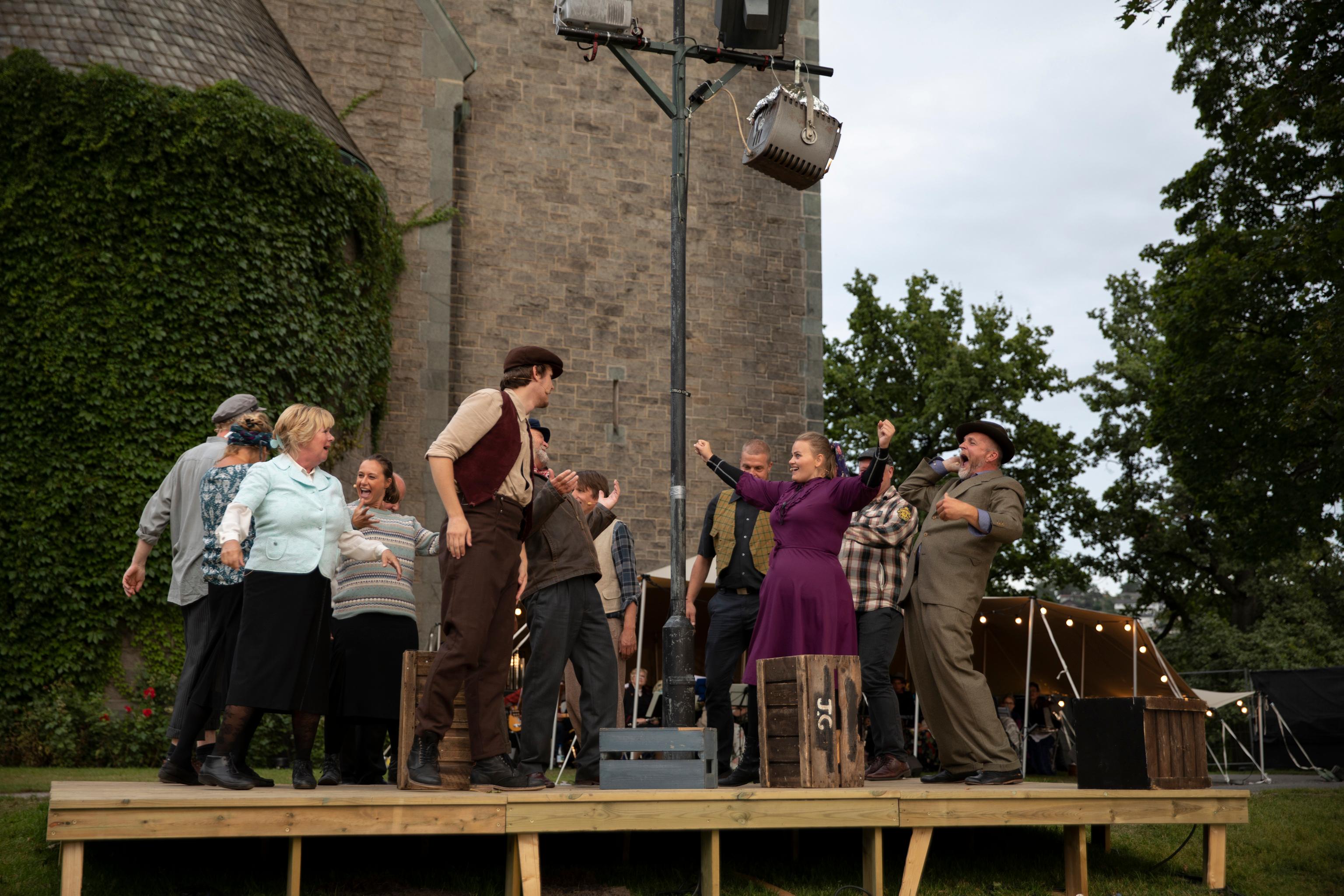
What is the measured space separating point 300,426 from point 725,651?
259 centimetres

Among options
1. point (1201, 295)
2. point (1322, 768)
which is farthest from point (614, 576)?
point (1322, 768)

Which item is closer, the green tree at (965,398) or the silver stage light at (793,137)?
the silver stage light at (793,137)

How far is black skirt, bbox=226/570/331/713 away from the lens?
5.14 meters

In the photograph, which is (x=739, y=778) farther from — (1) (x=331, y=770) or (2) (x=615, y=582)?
(2) (x=615, y=582)

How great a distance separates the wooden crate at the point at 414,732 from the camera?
5.28m

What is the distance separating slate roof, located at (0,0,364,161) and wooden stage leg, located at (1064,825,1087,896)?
36.9 feet

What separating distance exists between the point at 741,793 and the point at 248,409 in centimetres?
322

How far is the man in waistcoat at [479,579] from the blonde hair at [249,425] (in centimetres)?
127

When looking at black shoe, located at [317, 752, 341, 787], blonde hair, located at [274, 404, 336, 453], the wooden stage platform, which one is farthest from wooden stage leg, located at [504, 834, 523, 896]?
blonde hair, located at [274, 404, 336, 453]

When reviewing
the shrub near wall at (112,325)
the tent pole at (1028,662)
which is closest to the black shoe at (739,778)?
the tent pole at (1028,662)

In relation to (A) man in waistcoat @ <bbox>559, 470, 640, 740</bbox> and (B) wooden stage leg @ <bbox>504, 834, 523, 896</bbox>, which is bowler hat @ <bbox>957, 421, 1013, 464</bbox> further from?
(B) wooden stage leg @ <bbox>504, 834, 523, 896</bbox>

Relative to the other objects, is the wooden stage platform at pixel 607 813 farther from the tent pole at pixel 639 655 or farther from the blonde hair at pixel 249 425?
the tent pole at pixel 639 655

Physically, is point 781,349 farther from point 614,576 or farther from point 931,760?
point 614,576

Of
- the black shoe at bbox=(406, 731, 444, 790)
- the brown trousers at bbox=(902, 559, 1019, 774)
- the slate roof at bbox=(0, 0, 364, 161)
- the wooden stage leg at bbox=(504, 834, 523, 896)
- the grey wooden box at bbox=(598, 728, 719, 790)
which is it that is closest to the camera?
the wooden stage leg at bbox=(504, 834, 523, 896)
